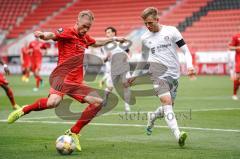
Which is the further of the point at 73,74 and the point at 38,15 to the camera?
the point at 38,15

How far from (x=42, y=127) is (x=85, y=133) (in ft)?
4.52

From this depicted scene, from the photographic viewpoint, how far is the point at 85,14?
9938 millimetres

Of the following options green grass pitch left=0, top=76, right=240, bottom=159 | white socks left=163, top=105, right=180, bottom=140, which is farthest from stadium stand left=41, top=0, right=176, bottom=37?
white socks left=163, top=105, right=180, bottom=140

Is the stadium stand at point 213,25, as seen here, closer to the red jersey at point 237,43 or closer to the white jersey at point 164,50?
the red jersey at point 237,43

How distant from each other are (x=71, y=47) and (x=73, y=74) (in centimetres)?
48

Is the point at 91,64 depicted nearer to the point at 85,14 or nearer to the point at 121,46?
the point at 121,46

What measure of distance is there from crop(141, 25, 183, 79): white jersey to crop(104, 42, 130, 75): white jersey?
295 inches

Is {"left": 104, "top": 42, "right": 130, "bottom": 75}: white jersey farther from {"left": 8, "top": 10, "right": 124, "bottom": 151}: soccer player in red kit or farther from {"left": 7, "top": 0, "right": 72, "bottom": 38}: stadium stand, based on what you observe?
{"left": 7, "top": 0, "right": 72, "bottom": 38}: stadium stand

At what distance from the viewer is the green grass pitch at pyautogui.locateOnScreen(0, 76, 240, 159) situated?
30.4 ft

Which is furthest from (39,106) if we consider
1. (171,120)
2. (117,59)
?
(117,59)

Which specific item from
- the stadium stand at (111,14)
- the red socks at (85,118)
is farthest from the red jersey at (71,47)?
the stadium stand at (111,14)

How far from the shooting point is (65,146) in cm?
930

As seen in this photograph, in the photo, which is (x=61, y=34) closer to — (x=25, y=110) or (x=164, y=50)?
(x=25, y=110)

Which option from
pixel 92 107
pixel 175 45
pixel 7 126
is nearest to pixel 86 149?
pixel 92 107
